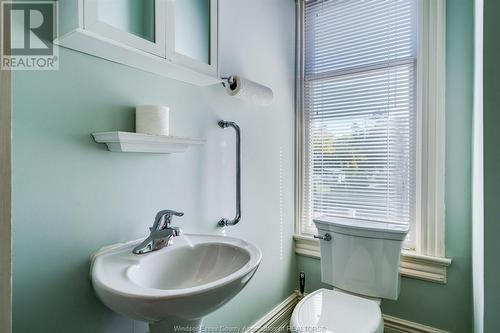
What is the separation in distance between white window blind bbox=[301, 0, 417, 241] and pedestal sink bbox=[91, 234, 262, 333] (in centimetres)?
101

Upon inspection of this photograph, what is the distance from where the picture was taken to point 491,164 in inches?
37.3

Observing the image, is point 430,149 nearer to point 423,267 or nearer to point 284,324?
point 423,267

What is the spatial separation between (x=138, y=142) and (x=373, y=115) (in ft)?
4.59

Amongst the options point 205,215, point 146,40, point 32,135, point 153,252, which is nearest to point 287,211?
point 205,215

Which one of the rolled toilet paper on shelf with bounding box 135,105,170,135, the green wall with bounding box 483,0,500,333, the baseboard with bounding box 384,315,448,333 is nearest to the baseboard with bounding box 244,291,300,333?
the baseboard with bounding box 384,315,448,333

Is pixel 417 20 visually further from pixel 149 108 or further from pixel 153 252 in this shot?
pixel 153 252

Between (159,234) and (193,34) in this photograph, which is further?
(193,34)

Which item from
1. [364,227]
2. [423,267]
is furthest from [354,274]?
[423,267]

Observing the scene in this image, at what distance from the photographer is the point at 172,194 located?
1164 mm

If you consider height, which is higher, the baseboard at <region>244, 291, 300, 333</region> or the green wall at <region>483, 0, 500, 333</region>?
the green wall at <region>483, 0, 500, 333</region>

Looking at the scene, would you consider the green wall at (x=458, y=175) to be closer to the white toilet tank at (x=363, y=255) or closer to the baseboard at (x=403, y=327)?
the baseboard at (x=403, y=327)

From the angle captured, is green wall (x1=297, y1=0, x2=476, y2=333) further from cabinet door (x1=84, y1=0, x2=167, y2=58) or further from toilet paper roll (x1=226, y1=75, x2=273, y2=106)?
cabinet door (x1=84, y1=0, x2=167, y2=58)

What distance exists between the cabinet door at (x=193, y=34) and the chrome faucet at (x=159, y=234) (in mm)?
565

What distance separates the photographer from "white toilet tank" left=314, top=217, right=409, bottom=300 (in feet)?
4.72
